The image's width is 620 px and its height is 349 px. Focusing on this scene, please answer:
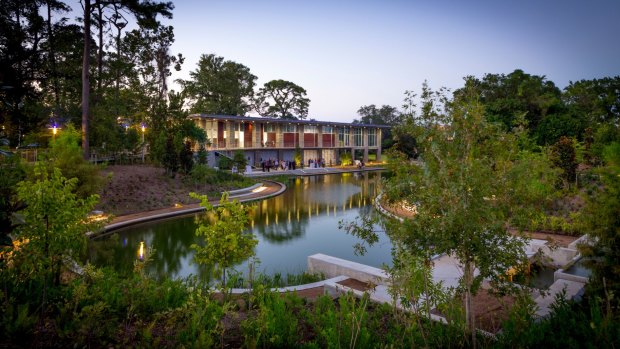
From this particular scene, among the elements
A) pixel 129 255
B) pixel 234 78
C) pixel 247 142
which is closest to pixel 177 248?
pixel 129 255

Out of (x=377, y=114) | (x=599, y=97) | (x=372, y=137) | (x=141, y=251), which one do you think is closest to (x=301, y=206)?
(x=141, y=251)

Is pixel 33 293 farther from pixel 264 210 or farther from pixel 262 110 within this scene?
pixel 262 110

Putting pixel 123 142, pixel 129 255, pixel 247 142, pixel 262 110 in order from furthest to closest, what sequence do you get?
pixel 262 110, pixel 247 142, pixel 123 142, pixel 129 255

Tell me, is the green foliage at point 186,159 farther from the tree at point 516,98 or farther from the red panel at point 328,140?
the red panel at point 328,140

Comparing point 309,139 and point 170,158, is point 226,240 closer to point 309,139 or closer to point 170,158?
point 170,158

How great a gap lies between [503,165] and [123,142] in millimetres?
26259

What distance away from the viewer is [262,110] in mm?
67938

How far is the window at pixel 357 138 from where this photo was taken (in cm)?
5812

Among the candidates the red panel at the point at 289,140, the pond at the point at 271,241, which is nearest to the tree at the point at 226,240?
the pond at the point at 271,241

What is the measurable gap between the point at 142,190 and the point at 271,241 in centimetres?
1071

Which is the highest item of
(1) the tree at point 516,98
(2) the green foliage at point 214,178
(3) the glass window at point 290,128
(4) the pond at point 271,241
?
(1) the tree at point 516,98

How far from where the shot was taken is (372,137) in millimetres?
61000

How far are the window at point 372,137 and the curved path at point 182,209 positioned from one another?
109 feet

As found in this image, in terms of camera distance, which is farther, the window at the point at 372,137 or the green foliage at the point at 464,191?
the window at the point at 372,137
